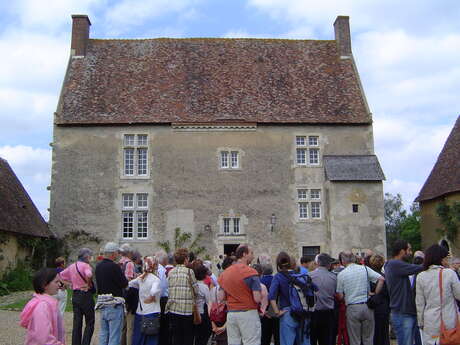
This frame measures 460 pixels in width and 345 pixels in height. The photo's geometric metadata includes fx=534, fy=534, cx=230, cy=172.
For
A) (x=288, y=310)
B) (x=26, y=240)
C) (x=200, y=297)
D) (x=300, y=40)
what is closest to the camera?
(x=288, y=310)

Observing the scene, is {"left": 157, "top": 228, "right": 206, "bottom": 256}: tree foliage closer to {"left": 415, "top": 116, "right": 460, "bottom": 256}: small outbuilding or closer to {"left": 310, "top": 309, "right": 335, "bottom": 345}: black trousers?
{"left": 415, "top": 116, "right": 460, "bottom": 256}: small outbuilding

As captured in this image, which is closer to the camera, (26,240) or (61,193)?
(26,240)

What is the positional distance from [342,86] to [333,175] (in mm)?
5130

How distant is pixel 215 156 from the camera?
2430 centimetres

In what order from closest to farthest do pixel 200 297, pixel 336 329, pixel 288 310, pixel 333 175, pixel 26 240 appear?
pixel 288 310 < pixel 200 297 < pixel 336 329 < pixel 26 240 < pixel 333 175

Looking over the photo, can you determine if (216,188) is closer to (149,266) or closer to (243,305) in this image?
(149,266)

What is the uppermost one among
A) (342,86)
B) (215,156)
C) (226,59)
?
(226,59)

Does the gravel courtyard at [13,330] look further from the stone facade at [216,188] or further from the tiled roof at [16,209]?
the stone facade at [216,188]

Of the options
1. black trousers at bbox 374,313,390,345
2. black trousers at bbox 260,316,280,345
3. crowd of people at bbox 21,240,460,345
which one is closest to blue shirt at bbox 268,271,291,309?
crowd of people at bbox 21,240,460,345

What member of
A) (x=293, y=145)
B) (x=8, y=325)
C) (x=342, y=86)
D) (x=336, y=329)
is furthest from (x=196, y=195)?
(x=336, y=329)

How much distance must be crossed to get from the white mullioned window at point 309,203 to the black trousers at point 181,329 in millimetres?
16620

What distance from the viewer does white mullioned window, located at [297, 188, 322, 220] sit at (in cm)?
2398

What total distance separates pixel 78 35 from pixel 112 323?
69.7ft

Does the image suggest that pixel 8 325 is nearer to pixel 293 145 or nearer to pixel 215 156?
pixel 215 156
